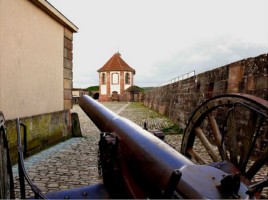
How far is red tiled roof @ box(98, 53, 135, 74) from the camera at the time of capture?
61675 mm

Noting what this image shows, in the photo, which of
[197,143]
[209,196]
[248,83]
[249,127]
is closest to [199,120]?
[249,127]

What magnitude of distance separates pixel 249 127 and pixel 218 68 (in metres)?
4.85

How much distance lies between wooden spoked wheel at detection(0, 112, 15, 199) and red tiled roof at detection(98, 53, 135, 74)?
59157 mm

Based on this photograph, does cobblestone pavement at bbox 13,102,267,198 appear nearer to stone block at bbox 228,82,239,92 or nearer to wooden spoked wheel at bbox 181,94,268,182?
wooden spoked wheel at bbox 181,94,268,182

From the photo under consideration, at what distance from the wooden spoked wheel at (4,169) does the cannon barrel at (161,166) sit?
0.80 meters

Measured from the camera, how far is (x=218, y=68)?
7.64 metres

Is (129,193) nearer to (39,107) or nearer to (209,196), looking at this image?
(209,196)

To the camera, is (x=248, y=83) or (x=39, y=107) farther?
(x=39, y=107)

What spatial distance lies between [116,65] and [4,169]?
198 ft

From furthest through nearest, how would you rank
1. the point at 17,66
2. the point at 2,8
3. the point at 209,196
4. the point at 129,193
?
the point at 17,66 < the point at 2,8 < the point at 129,193 < the point at 209,196

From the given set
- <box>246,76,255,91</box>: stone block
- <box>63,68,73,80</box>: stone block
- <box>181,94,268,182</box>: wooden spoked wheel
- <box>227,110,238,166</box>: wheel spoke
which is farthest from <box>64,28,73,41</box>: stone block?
<box>227,110,238,166</box>: wheel spoke

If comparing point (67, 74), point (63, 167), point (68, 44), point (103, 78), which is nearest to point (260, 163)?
point (63, 167)

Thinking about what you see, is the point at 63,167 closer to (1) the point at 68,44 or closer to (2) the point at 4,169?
(2) the point at 4,169

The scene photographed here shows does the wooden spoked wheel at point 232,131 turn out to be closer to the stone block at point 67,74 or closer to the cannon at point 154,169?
the cannon at point 154,169
